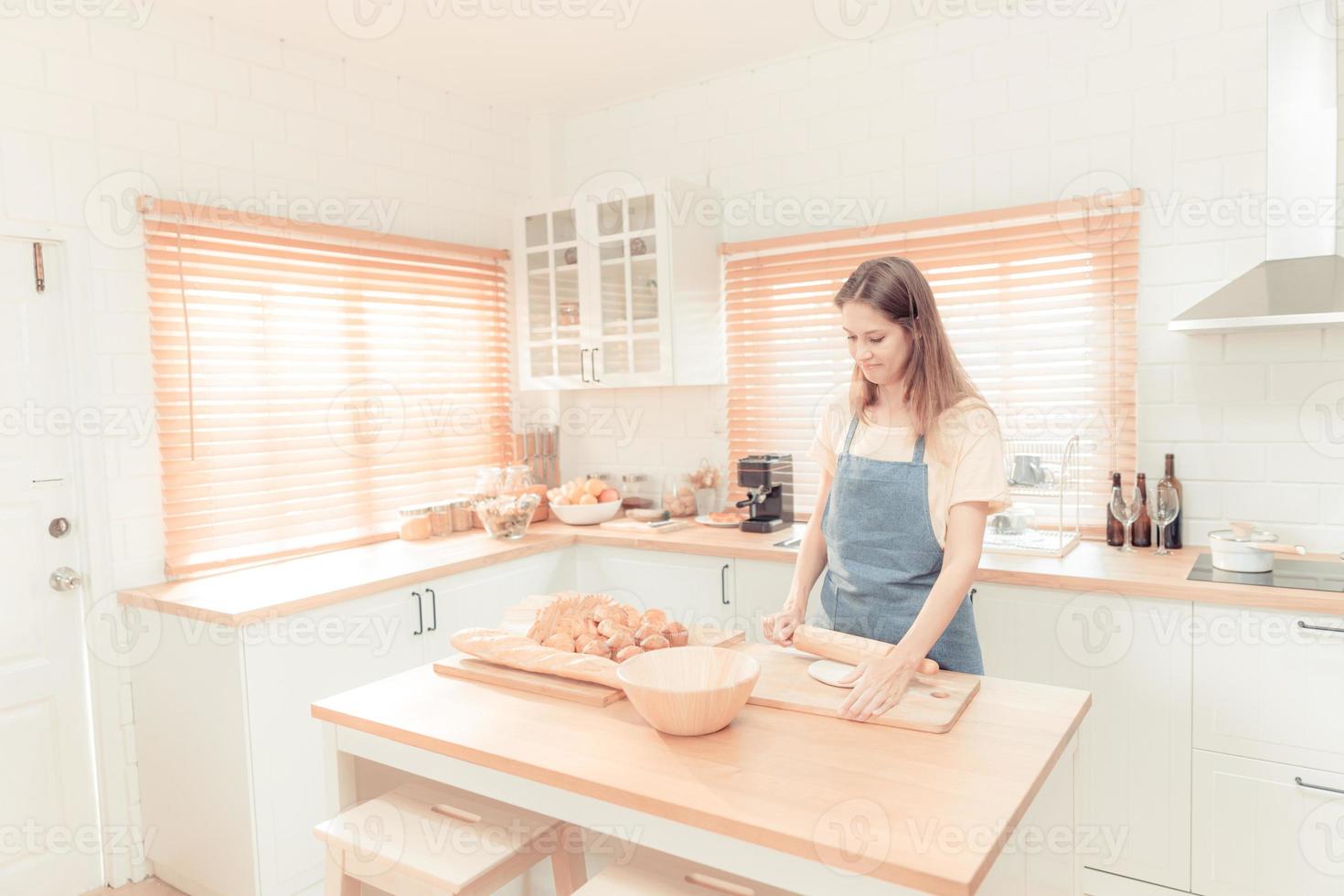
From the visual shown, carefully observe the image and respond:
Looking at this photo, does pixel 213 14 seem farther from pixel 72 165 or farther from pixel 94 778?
pixel 94 778

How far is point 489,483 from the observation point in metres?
4.05

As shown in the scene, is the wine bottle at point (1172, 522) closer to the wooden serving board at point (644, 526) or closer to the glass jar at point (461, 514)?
the wooden serving board at point (644, 526)

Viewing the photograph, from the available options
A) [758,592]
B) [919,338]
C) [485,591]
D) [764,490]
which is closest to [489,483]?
[485,591]

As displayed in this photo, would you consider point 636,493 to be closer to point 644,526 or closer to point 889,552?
point 644,526

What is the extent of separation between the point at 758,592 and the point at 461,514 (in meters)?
1.43

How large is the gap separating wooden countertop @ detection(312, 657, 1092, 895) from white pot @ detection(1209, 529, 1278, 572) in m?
1.35

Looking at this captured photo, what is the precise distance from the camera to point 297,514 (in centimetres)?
358

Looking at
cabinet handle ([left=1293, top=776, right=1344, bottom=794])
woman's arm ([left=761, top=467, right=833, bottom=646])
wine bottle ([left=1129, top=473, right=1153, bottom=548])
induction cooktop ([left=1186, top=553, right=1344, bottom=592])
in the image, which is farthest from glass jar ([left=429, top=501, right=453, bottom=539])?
cabinet handle ([left=1293, top=776, right=1344, bottom=794])

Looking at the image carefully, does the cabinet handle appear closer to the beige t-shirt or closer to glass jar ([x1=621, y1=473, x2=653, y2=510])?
the beige t-shirt

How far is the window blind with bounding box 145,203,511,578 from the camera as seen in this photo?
318cm

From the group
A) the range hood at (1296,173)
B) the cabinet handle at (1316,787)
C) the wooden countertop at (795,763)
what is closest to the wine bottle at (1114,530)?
the range hood at (1296,173)

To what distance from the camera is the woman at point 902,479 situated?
193 centimetres

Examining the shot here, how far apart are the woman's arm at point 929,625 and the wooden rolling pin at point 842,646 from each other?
0.02 metres

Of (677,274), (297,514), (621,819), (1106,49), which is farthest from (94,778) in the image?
(1106,49)
